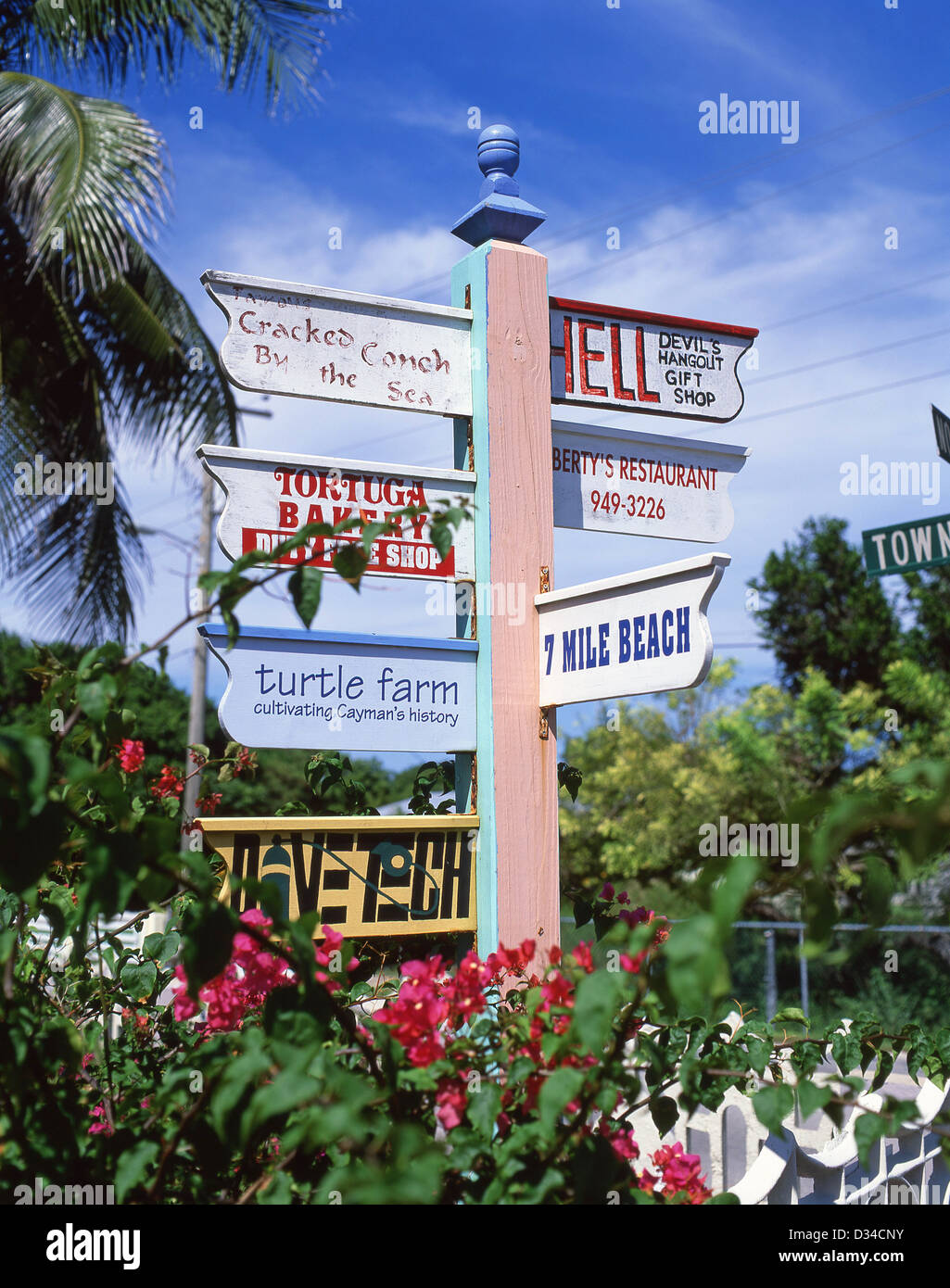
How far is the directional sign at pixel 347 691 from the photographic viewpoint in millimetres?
2533

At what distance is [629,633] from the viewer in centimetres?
262

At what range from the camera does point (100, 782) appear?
1346 mm

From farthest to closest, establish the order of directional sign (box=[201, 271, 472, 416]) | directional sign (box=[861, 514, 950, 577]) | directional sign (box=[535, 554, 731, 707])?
directional sign (box=[861, 514, 950, 577]), directional sign (box=[201, 271, 472, 416]), directional sign (box=[535, 554, 731, 707])

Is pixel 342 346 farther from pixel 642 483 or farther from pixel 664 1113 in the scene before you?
pixel 664 1113

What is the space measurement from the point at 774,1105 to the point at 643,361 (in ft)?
7.04

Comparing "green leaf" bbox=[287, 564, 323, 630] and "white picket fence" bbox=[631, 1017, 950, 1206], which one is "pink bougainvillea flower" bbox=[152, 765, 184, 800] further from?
"green leaf" bbox=[287, 564, 323, 630]

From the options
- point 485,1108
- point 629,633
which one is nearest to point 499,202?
point 629,633

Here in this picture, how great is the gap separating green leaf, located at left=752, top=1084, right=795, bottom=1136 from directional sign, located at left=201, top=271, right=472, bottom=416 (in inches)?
72.0

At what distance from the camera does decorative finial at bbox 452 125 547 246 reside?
3027mm

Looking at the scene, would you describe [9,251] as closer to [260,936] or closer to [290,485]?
[290,485]

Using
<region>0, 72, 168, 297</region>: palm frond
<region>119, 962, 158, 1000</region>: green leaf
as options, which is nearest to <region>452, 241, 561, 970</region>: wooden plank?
<region>119, 962, 158, 1000</region>: green leaf

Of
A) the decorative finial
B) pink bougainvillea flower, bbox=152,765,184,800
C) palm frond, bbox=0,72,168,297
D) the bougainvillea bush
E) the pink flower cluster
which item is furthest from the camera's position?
palm frond, bbox=0,72,168,297
